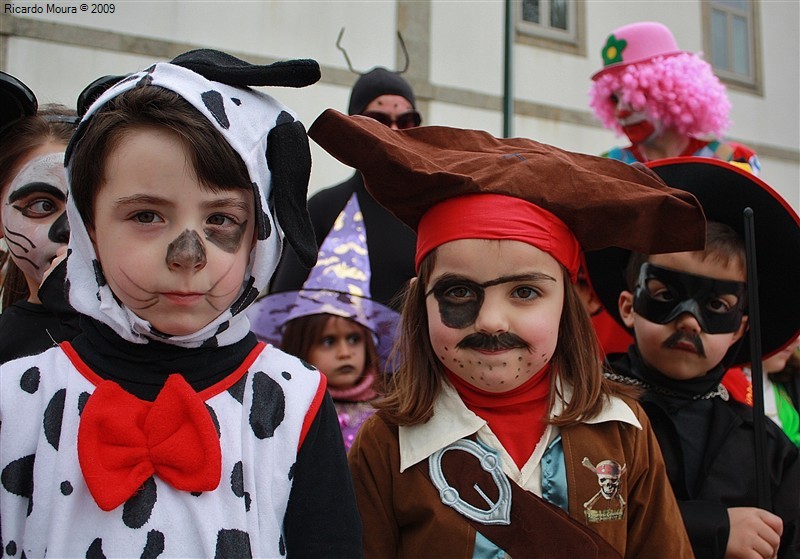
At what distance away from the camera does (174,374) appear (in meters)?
1.52

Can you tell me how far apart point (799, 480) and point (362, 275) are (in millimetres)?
1709

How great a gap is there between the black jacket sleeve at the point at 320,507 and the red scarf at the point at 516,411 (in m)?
0.53

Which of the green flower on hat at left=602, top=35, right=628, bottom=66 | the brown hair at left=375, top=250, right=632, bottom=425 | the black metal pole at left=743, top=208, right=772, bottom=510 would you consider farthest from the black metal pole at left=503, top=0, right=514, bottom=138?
the brown hair at left=375, top=250, right=632, bottom=425

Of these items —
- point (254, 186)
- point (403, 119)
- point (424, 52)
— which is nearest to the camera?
point (254, 186)

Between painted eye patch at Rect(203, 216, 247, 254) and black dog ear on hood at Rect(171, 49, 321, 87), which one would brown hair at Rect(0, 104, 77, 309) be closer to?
black dog ear on hood at Rect(171, 49, 321, 87)

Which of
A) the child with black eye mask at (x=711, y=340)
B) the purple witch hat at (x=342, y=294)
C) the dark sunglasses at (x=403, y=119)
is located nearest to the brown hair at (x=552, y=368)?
the child with black eye mask at (x=711, y=340)

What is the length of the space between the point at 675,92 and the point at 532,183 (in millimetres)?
2144

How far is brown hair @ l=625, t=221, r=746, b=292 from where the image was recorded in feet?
7.62

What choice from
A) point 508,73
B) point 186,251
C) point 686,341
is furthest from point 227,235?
point 508,73

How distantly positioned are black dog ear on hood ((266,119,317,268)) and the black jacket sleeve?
1.24ft

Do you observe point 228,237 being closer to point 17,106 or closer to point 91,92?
point 91,92

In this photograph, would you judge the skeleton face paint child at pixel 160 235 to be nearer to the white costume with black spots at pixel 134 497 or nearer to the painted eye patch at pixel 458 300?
the white costume with black spots at pixel 134 497

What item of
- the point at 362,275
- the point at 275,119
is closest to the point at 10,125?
the point at 275,119

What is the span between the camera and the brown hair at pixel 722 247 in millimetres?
2322
